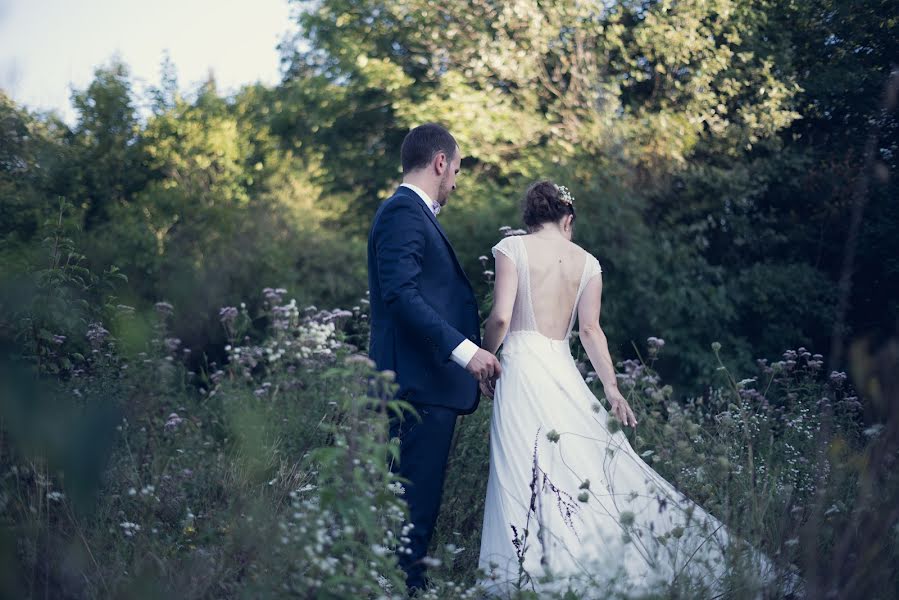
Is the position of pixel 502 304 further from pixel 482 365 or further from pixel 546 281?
pixel 482 365

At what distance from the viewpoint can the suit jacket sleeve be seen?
130 inches

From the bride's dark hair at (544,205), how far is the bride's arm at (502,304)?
11.2 inches

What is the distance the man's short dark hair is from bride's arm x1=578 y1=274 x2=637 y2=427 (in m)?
0.94

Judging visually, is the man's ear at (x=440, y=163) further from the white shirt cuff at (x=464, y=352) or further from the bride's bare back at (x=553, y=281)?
the white shirt cuff at (x=464, y=352)

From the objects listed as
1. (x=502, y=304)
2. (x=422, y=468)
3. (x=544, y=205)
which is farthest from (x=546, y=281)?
(x=422, y=468)

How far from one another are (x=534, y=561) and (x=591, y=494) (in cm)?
38

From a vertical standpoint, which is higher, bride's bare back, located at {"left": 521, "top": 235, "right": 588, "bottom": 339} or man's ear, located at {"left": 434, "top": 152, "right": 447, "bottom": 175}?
man's ear, located at {"left": 434, "top": 152, "right": 447, "bottom": 175}

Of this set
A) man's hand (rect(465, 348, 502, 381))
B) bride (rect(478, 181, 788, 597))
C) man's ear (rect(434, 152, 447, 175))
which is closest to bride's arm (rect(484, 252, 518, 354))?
bride (rect(478, 181, 788, 597))

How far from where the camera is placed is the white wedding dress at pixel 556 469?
3186 millimetres

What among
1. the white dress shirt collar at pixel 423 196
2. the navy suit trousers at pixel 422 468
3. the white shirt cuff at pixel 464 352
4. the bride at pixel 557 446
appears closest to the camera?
the bride at pixel 557 446

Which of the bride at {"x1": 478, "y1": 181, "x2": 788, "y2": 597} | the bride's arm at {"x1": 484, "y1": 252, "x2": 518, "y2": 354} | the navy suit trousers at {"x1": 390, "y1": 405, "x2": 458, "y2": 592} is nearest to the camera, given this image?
the bride at {"x1": 478, "y1": 181, "x2": 788, "y2": 597}

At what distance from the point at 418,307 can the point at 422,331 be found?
98 mm

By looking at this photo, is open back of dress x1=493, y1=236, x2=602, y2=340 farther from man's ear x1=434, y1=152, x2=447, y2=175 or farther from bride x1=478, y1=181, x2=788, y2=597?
man's ear x1=434, y1=152, x2=447, y2=175

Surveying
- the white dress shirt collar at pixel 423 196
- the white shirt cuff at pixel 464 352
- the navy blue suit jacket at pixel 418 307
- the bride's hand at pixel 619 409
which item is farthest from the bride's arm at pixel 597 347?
the white dress shirt collar at pixel 423 196
